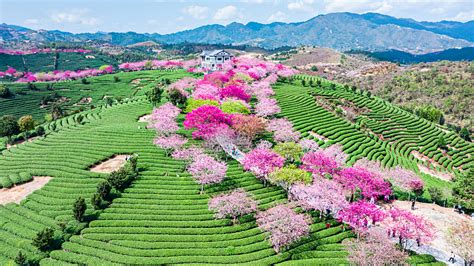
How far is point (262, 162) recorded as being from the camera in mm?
45250

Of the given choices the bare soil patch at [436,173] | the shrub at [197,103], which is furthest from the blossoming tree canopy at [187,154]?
the bare soil patch at [436,173]

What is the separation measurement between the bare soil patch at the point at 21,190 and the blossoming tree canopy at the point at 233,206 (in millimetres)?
24591

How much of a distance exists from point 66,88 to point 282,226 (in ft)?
373

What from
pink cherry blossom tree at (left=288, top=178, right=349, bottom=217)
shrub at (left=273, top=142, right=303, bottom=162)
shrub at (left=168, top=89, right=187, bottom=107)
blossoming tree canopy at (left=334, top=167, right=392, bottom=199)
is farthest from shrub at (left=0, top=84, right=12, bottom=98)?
blossoming tree canopy at (left=334, top=167, right=392, bottom=199)

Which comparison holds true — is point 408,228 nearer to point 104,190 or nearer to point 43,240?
point 104,190

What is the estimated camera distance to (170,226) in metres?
35.6

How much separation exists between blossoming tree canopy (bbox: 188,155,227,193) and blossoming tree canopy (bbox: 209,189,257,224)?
4314mm

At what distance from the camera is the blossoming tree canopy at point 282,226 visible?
107 feet

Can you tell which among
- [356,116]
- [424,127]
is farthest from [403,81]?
[356,116]

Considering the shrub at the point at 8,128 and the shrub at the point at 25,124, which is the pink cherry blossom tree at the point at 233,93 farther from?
the shrub at the point at 8,128

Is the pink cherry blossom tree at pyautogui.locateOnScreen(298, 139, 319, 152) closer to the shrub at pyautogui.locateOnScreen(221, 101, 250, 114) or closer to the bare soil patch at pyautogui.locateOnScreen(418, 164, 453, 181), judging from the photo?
the shrub at pyautogui.locateOnScreen(221, 101, 250, 114)

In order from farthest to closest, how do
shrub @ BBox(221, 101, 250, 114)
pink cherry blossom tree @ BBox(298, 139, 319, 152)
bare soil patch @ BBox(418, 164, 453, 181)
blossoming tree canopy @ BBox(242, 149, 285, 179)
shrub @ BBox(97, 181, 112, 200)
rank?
bare soil patch @ BBox(418, 164, 453, 181), shrub @ BBox(221, 101, 250, 114), pink cherry blossom tree @ BBox(298, 139, 319, 152), blossoming tree canopy @ BBox(242, 149, 285, 179), shrub @ BBox(97, 181, 112, 200)

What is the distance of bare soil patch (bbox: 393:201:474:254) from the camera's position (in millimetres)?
36938

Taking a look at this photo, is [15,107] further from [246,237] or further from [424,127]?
[424,127]
